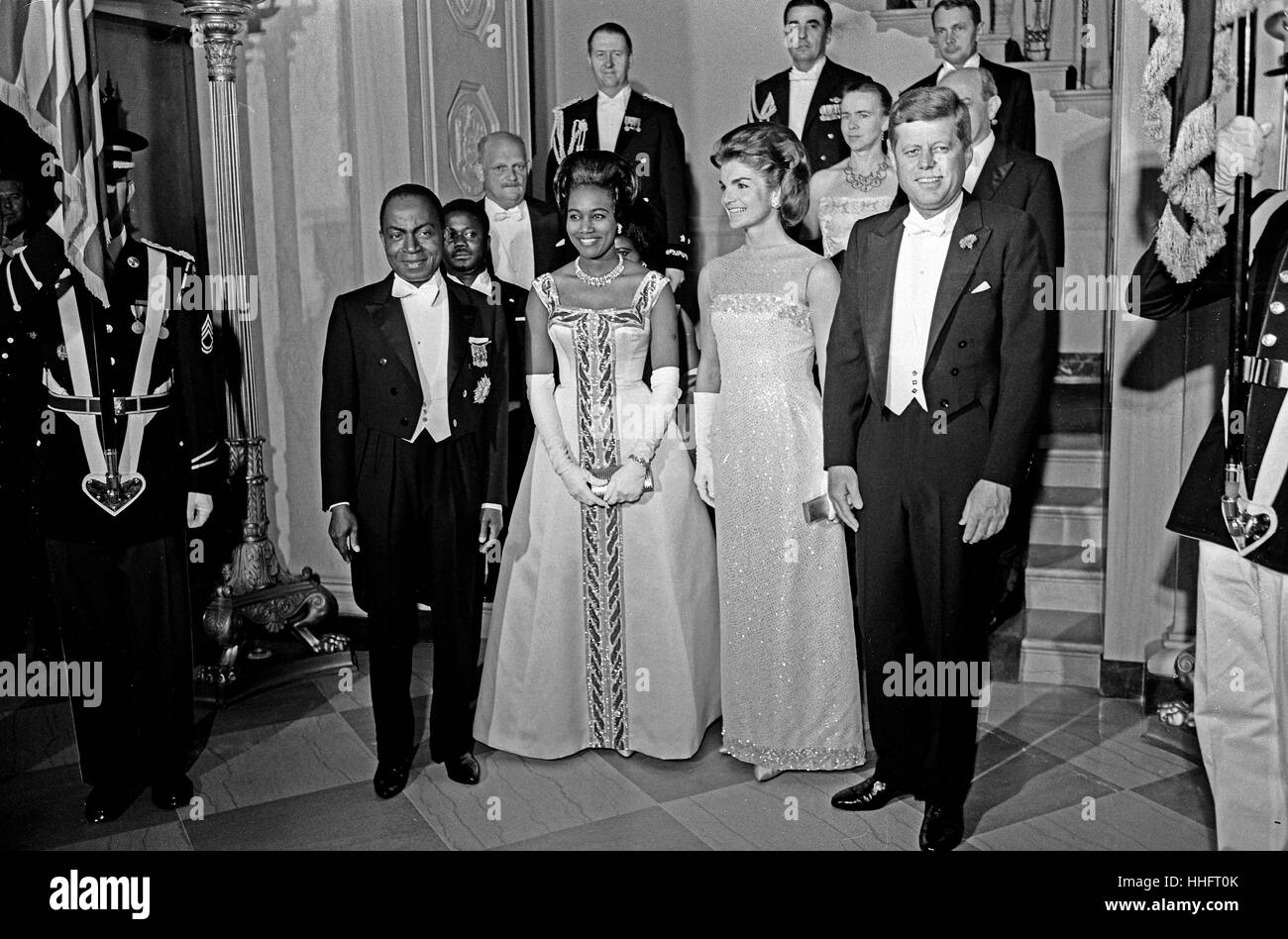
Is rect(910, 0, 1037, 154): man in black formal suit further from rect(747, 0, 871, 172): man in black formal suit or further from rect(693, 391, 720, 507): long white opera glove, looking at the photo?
rect(693, 391, 720, 507): long white opera glove

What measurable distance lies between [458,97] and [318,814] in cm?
178

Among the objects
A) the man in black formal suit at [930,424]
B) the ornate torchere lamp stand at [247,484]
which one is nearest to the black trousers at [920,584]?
the man in black formal suit at [930,424]

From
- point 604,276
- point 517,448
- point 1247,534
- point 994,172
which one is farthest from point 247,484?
point 1247,534

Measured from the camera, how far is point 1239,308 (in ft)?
8.78

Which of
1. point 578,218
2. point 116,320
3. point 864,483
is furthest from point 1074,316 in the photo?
point 116,320

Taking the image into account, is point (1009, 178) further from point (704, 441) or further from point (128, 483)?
point (128, 483)

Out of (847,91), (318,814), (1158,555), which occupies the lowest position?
(318,814)

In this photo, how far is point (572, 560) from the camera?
322 centimetres

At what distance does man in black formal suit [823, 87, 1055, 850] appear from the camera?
8.98 feet

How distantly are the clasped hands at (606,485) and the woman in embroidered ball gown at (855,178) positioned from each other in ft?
2.26

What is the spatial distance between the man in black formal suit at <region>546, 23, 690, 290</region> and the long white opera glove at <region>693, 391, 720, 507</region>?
285mm

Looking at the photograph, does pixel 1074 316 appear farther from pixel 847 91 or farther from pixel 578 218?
→ pixel 578 218

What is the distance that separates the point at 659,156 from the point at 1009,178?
81 centimetres

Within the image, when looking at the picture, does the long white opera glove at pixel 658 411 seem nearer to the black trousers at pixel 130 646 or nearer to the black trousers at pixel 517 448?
the black trousers at pixel 517 448
